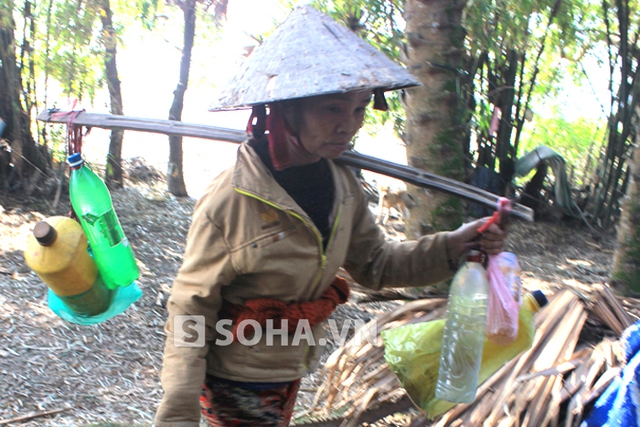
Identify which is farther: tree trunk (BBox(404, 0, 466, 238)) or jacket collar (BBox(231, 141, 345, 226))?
tree trunk (BBox(404, 0, 466, 238))

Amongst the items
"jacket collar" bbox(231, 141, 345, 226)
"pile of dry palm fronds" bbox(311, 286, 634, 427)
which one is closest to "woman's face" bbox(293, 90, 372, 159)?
"jacket collar" bbox(231, 141, 345, 226)

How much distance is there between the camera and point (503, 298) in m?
1.98

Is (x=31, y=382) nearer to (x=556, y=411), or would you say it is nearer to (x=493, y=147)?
(x=556, y=411)

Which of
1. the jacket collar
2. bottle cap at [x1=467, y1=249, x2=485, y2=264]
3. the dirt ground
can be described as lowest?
the dirt ground

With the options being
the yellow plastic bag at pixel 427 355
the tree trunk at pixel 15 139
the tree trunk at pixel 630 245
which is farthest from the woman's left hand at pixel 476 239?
the tree trunk at pixel 15 139

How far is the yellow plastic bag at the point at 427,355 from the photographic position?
7.07 ft

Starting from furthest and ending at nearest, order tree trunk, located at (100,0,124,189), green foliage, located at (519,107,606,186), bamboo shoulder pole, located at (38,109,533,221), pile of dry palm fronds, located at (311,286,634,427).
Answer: green foliage, located at (519,107,606,186), tree trunk, located at (100,0,124,189), pile of dry palm fronds, located at (311,286,634,427), bamboo shoulder pole, located at (38,109,533,221)

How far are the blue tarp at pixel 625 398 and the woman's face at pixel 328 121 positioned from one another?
135 centimetres

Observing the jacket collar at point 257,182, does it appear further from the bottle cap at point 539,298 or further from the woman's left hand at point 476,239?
the bottle cap at point 539,298

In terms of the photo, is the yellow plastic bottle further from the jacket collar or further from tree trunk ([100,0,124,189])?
tree trunk ([100,0,124,189])

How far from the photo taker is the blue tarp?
2.09m

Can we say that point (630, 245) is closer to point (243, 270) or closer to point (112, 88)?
point (243, 270)

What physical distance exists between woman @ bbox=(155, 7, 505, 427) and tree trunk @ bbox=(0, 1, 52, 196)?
14.9 feet

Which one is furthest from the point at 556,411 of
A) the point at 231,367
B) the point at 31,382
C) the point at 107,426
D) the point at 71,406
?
the point at 31,382
